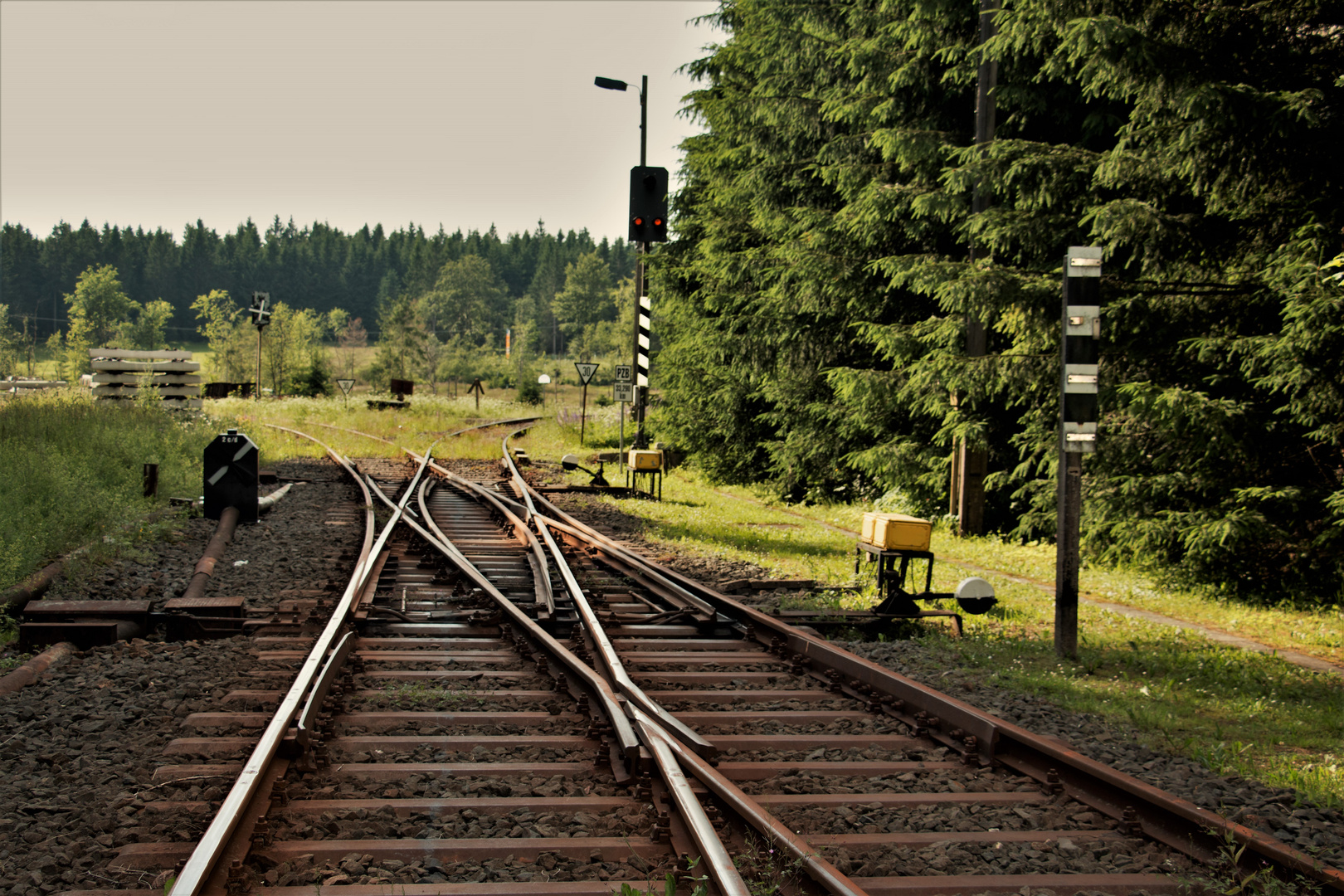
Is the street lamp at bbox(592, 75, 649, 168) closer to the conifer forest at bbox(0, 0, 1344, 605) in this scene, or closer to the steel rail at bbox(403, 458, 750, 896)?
the conifer forest at bbox(0, 0, 1344, 605)

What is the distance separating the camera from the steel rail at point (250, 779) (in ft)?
10.2

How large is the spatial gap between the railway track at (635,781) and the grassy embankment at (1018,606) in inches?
45.5

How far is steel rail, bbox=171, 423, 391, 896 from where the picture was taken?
311 centimetres

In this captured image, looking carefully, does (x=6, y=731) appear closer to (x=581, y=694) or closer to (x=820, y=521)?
(x=581, y=694)

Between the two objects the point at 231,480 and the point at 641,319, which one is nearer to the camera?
the point at 231,480

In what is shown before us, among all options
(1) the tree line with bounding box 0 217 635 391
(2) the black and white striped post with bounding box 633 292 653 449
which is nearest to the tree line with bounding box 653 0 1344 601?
(2) the black and white striped post with bounding box 633 292 653 449

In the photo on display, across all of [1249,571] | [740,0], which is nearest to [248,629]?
[1249,571]

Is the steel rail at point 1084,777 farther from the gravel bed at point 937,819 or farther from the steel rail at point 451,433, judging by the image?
the steel rail at point 451,433

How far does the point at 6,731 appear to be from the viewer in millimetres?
4812

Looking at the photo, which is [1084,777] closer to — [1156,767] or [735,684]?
[1156,767]

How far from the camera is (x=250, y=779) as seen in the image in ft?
12.7

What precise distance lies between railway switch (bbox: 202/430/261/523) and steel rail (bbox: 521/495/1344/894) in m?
8.97

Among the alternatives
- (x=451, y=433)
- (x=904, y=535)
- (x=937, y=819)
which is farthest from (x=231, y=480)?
(x=451, y=433)

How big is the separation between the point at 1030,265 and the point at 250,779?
33.4 feet
